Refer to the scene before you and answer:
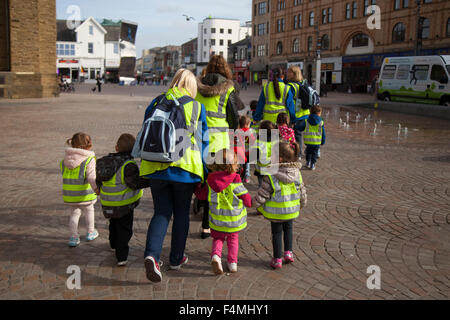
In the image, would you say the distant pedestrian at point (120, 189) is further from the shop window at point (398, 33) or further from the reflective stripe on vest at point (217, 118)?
the shop window at point (398, 33)

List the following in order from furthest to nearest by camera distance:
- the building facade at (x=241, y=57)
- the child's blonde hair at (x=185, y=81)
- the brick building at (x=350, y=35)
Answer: the building facade at (x=241, y=57) < the brick building at (x=350, y=35) < the child's blonde hair at (x=185, y=81)

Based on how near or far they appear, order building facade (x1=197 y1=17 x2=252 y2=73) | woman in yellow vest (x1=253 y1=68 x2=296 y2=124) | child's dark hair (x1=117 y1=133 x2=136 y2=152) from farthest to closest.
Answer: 1. building facade (x1=197 y1=17 x2=252 y2=73)
2. woman in yellow vest (x1=253 y1=68 x2=296 y2=124)
3. child's dark hair (x1=117 y1=133 x2=136 y2=152)

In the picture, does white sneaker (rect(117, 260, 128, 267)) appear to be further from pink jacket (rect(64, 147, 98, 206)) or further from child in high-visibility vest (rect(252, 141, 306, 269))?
child in high-visibility vest (rect(252, 141, 306, 269))

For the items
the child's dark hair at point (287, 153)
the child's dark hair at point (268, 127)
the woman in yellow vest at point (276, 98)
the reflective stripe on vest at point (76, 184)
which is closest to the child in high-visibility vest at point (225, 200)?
the child's dark hair at point (287, 153)

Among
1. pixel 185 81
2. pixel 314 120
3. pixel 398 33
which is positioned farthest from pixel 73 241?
pixel 398 33

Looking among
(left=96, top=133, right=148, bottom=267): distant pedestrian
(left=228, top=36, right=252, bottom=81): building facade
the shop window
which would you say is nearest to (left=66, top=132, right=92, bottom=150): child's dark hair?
(left=96, top=133, right=148, bottom=267): distant pedestrian

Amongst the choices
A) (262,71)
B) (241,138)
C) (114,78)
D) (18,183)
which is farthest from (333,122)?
(114,78)

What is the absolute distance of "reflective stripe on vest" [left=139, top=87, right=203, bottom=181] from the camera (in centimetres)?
366

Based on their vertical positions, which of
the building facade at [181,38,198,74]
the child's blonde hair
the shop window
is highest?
the building facade at [181,38,198,74]

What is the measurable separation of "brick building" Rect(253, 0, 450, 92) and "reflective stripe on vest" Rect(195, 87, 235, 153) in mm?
28386

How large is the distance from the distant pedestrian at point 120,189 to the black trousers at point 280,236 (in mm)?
1329

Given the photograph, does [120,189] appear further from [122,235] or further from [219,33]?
[219,33]

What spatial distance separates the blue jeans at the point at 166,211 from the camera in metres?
3.70

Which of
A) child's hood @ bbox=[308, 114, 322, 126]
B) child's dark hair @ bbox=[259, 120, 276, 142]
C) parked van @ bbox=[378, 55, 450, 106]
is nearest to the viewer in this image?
child's dark hair @ bbox=[259, 120, 276, 142]
